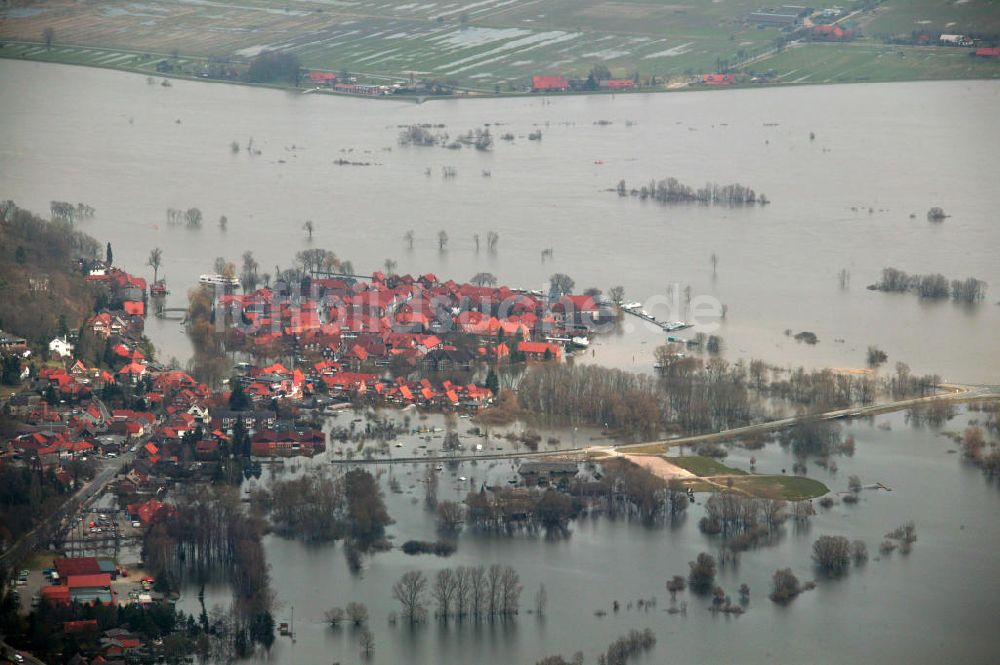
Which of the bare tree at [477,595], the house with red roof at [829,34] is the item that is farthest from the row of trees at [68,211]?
the house with red roof at [829,34]

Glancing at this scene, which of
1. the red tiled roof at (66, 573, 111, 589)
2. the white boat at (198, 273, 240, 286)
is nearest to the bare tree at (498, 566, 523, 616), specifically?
the red tiled roof at (66, 573, 111, 589)

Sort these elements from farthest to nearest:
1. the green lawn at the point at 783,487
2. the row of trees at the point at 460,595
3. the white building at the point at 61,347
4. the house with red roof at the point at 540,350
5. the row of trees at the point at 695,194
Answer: the row of trees at the point at 695,194 < the house with red roof at the point at 540,350 < the white building at the point at 61,347 < the green lawn at the point at 783,487 < the row of trees at the point at 460,595

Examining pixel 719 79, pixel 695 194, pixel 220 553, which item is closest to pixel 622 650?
pixel 220 553

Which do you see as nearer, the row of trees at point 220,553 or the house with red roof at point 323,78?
the row of trees at point 220,553

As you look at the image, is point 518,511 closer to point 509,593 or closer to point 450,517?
point 450,517

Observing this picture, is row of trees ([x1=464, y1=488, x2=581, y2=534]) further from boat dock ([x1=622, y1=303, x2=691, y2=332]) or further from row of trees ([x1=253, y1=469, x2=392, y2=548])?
boat dock ([x1=622, y1=303, x2=691, y2=332])

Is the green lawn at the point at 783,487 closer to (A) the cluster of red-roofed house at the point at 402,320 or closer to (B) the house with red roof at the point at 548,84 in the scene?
(A) the cluster of red-roofed house at the point at 402,320

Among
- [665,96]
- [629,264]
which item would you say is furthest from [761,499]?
[665,96]
